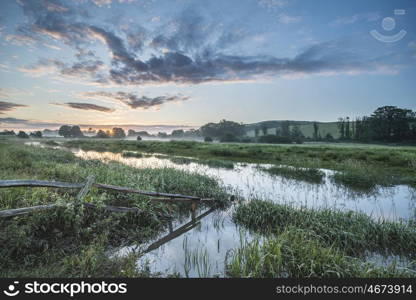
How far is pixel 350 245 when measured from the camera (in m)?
6.39

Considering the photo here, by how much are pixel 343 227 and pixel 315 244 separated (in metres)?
2.12

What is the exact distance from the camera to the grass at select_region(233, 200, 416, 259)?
639 centimetres

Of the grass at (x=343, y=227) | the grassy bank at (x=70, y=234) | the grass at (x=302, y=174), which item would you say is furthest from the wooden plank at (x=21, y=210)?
the grass at (x=302, y=174)

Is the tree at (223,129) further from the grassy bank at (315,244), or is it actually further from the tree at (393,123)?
the grassy bank at (315,244)

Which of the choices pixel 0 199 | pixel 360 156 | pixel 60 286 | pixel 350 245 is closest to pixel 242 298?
pixel 60 286

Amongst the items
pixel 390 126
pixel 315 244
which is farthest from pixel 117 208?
pixel 390 126

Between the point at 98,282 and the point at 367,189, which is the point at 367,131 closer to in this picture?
the point at 367,189

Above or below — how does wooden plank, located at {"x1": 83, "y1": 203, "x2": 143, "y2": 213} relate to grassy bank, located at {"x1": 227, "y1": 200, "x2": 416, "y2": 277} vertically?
above

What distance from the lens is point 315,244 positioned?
5.96 meters

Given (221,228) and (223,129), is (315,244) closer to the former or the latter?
(221,228)

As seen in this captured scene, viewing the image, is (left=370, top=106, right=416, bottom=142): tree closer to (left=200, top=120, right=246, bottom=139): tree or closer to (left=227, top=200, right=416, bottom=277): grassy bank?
(left=200, top=120, right=246, bottom=139): tree

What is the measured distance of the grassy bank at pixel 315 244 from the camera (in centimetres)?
470

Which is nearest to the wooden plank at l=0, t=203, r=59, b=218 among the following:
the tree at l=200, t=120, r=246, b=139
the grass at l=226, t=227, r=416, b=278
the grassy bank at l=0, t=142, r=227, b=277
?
the grassy bank at l=0, t=142, r=227, b=277

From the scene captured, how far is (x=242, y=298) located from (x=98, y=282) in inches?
113
